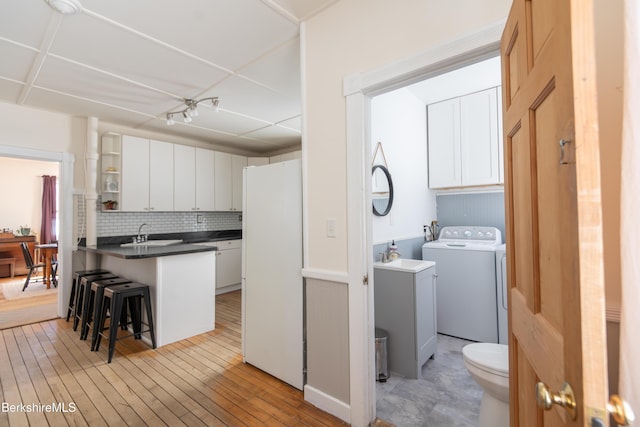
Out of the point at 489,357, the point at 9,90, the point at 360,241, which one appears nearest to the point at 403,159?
the point at 360,241

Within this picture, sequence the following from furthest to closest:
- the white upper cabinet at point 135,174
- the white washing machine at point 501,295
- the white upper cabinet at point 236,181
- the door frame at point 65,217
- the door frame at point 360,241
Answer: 1. the white upper cabinet at point 236,181
2. the white upper cabinet at point 135,174
3. the door frame at point 65,217
4. the white washing machine at point 501,295
5. the door frame at point 360,241

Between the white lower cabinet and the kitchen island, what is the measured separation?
153cm

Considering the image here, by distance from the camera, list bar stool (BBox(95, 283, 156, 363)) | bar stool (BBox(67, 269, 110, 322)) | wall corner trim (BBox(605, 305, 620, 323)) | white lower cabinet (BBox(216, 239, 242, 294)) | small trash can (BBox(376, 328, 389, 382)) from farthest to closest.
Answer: white lower cabinet (BBox(216, 239, 242, 294)) → bar stool (BBox(67, 269, 110, 322)) → bar stool (BBox(95, 283, 156, 363)) → small trash can (BBox(376, 328, 389, 382)) → wall corner trim (BBox(605, 305, 620, 323))

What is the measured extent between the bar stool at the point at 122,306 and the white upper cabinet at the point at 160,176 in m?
1.69

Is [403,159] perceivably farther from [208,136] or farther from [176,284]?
[208,136]

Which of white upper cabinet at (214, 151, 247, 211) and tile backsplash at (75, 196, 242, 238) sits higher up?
white upper cabinet at (214, 151, 247, 211)

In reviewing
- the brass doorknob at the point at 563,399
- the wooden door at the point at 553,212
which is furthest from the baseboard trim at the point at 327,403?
the brass doorknob at the point at 563,399

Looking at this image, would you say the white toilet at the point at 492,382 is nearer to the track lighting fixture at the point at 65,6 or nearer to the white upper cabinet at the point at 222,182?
the track lighting fixture at the point at 65,6

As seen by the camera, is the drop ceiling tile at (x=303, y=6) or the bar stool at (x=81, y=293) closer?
the drop ceiling tile at (x=303, y=6)

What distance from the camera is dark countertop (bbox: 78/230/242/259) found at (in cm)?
293

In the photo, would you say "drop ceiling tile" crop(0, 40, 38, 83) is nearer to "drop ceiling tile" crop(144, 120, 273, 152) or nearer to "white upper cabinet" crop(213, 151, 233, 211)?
"drop ceiling tile" crop(144, 120, 273, 152)

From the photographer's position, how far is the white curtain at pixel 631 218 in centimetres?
66

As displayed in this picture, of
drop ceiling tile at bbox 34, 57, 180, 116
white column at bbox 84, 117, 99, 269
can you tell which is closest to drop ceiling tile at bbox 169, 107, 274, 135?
drop ceiling tile at bbox 34, 57, 180, 116

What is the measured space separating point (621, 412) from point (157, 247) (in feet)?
12.9
